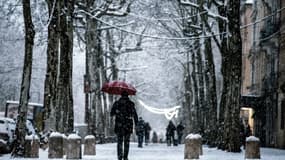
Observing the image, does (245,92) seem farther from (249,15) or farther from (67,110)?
(67,110)

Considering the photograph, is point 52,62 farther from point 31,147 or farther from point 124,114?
point 124,114

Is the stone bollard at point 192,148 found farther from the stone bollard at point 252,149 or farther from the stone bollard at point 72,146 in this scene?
the stone bollard at point 72,146

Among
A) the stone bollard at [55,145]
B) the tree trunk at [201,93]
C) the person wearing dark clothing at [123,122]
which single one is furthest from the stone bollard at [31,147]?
the tree trunk at [201,93]

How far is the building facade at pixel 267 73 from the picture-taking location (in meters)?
43.9

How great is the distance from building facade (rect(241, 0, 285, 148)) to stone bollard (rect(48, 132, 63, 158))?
21.9 meters

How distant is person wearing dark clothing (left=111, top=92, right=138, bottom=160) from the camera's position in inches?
744

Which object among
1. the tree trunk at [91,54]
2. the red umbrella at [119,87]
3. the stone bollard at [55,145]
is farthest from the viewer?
the tree trunk at [91,54]

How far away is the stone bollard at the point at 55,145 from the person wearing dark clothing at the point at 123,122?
9.05ft

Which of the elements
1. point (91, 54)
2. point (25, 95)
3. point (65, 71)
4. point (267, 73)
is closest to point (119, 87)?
point (65, 71)

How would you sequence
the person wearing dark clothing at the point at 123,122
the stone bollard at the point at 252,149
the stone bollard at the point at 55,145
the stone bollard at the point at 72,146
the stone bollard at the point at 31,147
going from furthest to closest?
the stone bollard at the point at 252,149 → the stone bollard at the point at 31,147 → the stone bollard at the point at 55,145 → the stone bollard at the point at 72,146 → the person wearing dark clothing at the point at 123,122

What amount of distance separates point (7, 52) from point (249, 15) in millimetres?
26167

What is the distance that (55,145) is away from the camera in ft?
69.0

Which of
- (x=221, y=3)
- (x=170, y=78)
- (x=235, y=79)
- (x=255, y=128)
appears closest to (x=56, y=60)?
(x=235, y=79)

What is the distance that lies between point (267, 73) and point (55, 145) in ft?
99.9
